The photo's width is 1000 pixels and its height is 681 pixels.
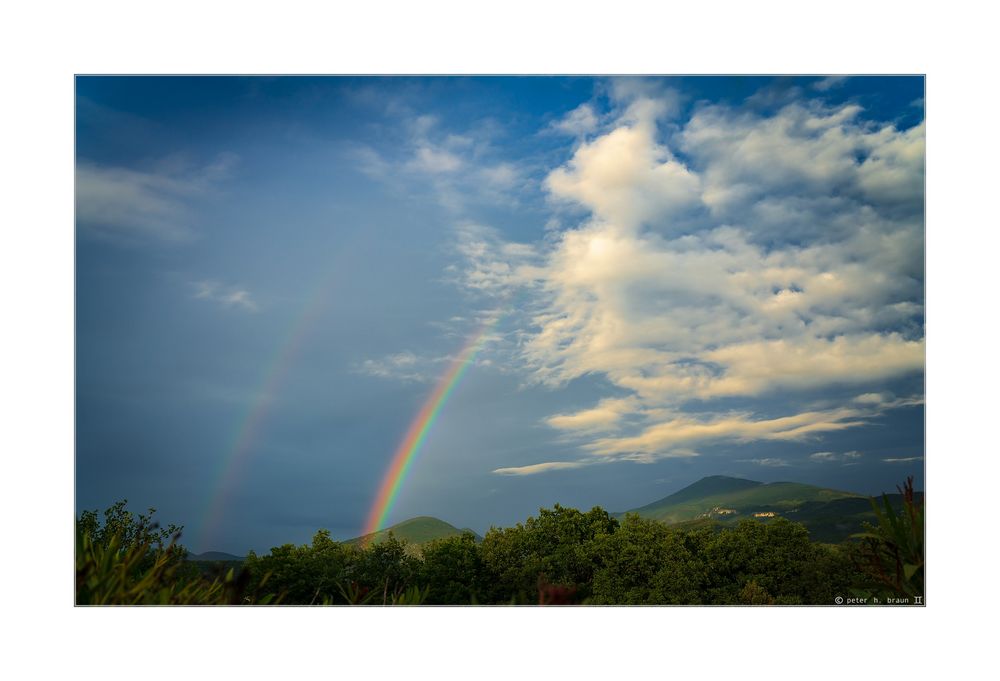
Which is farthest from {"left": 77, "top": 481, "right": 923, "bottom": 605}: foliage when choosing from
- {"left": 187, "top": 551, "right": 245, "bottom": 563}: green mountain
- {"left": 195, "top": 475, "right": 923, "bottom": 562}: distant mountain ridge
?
{"left": 187, "top": 551, "right": 245, "bottom": 563}: green mountain

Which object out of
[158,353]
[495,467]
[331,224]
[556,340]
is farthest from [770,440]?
[158,353]

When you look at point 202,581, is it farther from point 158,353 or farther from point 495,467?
point 495,467

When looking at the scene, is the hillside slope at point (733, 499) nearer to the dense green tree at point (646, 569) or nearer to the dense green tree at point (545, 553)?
the dense green tree at point (646, 569)

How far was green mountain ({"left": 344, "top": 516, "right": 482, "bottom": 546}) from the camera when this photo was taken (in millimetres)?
7291

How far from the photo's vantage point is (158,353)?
6934 mm

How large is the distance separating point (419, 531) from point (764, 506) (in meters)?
4.01

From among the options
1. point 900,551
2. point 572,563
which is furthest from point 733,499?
point 572,563

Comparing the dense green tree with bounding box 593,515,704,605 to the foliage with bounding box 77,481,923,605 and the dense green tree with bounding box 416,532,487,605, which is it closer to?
the foliage with bounding box 77,481,923,605

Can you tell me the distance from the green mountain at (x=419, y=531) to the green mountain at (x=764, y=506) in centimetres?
212

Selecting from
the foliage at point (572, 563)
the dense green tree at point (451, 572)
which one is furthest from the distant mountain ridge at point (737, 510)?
the dense green tree at point (451, 572)

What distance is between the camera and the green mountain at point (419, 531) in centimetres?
729

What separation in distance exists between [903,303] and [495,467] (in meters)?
4.88

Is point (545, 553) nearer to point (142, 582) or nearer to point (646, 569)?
point (646, 569)

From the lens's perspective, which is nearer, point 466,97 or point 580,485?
point 466,97
